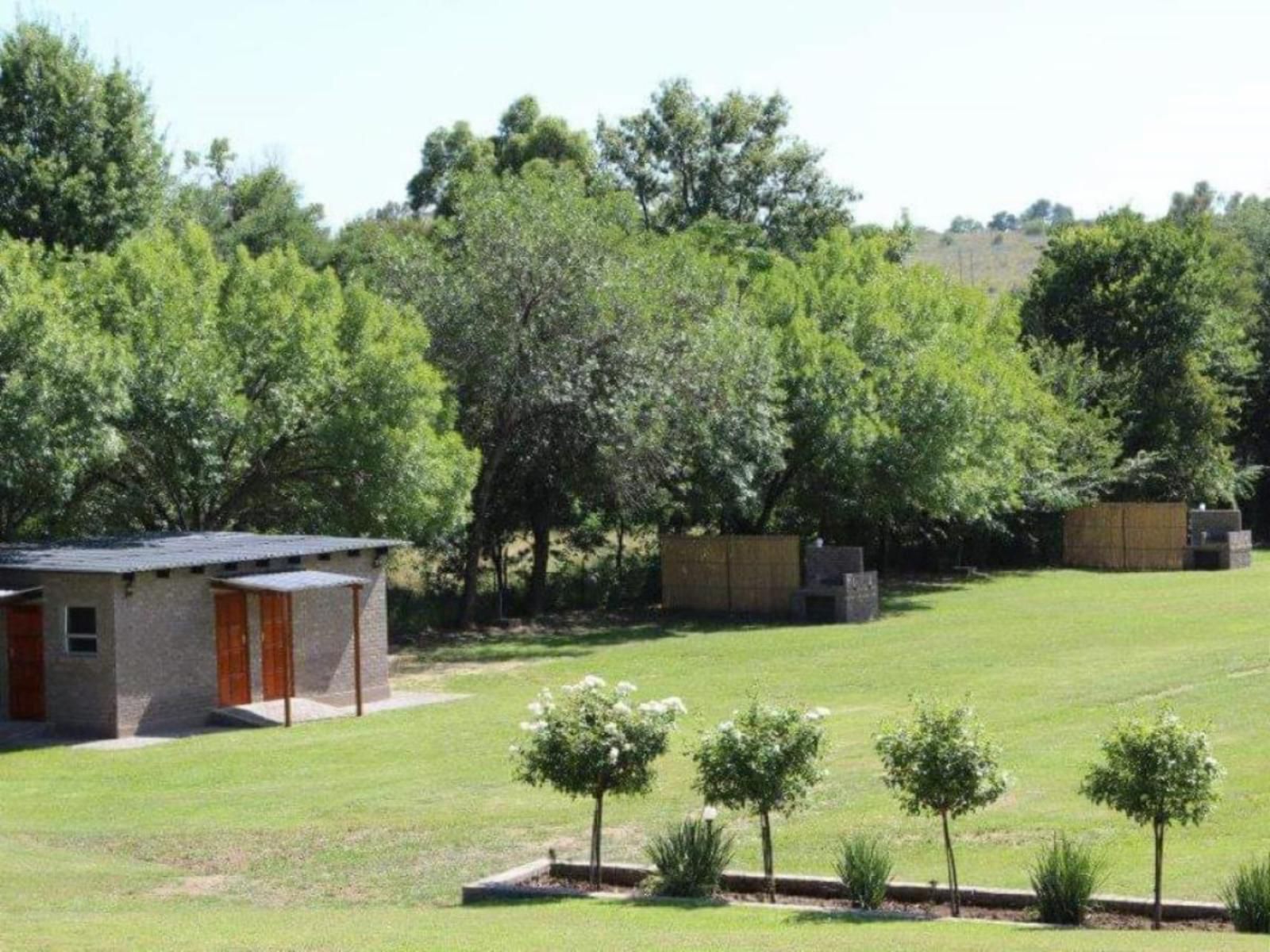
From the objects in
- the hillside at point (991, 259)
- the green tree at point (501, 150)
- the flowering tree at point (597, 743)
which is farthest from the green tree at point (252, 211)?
the hillside at point (991, 259)

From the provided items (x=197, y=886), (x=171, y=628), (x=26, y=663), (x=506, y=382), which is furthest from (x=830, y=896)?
(x=506, y=382)

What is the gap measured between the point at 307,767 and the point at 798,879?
11.6 m

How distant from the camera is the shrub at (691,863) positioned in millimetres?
17625

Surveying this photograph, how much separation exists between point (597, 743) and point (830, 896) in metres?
2.59

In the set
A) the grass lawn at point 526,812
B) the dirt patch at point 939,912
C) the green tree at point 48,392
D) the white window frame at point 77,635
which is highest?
the green tree at point 48,392

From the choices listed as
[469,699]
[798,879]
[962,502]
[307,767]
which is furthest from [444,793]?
[962,502]

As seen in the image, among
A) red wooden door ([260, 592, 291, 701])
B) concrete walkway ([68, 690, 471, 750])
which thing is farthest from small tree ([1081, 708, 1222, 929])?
red wooden door ([260, 592, 291, 701])

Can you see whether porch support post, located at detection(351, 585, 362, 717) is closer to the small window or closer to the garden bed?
the small window

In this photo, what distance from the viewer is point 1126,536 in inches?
2470

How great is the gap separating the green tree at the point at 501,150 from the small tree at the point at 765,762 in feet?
204

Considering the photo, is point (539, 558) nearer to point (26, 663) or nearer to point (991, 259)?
point (26, 663)

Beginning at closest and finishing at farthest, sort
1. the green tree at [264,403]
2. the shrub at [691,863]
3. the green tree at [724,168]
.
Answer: the shrub at [691,863] → the green tree at [264,403] → the green tree at [724,168]

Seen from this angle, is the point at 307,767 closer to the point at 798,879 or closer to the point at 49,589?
the point at 49,589

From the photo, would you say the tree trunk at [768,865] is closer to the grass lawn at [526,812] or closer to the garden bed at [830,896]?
the garden bed at [830,896]
